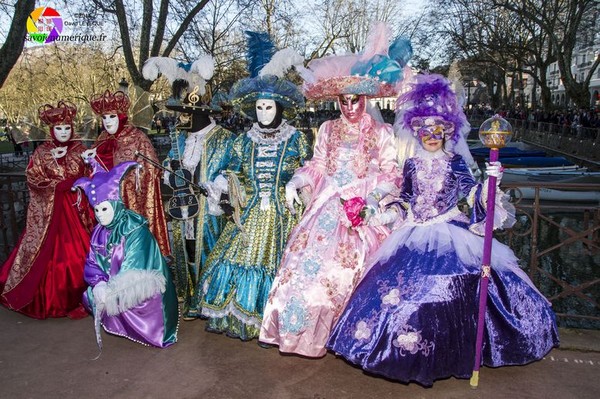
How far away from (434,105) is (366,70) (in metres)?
0.56

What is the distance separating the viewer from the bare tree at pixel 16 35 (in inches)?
249

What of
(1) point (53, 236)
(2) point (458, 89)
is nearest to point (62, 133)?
(1) point (53, 236)

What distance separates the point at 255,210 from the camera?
4.07 m

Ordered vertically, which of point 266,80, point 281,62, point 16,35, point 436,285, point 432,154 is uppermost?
point 16,35

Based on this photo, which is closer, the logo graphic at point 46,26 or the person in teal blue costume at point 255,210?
the person in teal blue costume at point 255,210

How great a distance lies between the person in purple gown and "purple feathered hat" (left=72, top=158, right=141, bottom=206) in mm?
2028

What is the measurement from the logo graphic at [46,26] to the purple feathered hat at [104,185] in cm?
803

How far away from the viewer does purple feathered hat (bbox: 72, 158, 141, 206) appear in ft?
12.8

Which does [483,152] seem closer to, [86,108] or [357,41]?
[357,41]

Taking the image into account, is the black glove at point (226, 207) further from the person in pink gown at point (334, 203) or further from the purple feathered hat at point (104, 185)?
the purple feathered hat at point (104, 185)

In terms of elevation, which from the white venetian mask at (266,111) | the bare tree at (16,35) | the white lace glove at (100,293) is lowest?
the white lace glove at (100,293)

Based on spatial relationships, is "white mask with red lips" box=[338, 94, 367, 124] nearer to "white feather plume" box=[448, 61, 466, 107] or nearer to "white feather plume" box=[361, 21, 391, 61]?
"white feather plume" box=[361, 21, 391, 61]

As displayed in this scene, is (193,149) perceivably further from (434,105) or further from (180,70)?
(434,105)

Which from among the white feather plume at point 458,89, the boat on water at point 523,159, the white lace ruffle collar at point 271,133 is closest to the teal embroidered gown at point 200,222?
→ the white lace ruffle collar at point 271,133
